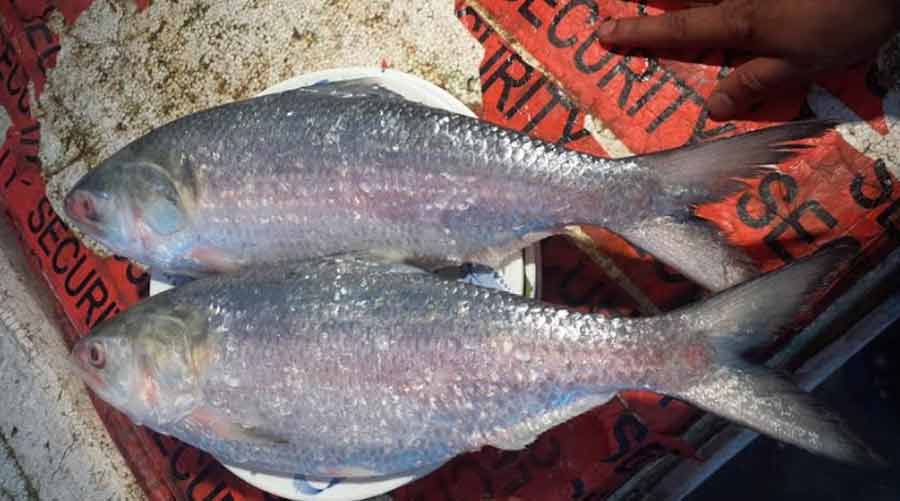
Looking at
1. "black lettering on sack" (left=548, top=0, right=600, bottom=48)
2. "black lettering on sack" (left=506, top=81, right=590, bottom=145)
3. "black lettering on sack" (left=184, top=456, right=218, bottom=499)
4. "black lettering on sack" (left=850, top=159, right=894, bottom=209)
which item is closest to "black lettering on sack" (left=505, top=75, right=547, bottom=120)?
"black lettering on sack" (left=506, top=81, right=590, bottom=145)

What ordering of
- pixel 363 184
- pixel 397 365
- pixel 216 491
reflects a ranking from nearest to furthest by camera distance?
pixel 397 365, pixel 363 184, pixel 216 491

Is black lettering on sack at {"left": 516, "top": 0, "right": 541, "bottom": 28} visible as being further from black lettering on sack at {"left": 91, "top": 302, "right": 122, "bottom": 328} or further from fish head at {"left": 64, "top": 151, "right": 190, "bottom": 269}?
black lettering on sack at {"left": 91, "top": 302, "right": 122, "bottom": 328}

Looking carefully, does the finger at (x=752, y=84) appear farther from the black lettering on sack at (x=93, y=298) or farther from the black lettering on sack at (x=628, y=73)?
the black lettering on sack at (x=93, y=298)

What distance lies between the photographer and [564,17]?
90.0 inches

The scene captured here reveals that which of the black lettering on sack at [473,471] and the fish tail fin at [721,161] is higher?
the fish tail fin at [721,161]

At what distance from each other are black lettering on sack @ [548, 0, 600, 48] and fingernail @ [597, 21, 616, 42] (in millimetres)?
70

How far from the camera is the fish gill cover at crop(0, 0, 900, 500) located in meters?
1.98

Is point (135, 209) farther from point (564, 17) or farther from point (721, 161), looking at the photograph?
point (721, 161)

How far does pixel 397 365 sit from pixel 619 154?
40.1 inches

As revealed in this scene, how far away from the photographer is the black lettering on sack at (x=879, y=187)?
1.94 metres

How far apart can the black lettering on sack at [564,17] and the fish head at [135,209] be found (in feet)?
4.14

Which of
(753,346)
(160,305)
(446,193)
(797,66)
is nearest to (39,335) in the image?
(160,305)

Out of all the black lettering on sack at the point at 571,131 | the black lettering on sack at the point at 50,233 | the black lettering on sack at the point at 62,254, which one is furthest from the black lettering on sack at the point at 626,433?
the black lettering on sack at the point at 50,233

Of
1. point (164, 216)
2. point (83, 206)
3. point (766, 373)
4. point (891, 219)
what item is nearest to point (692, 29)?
point (891, 219)
